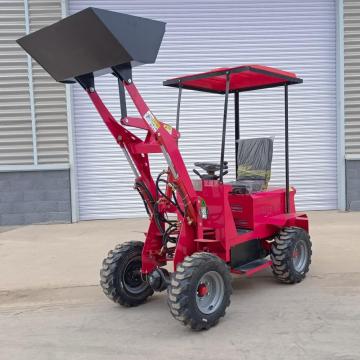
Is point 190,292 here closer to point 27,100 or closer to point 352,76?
point 27,100

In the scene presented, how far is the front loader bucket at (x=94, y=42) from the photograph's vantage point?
3352 millimetres

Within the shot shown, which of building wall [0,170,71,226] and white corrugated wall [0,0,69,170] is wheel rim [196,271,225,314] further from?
white corrugated wall [0,0,69,170]

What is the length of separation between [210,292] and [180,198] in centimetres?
96

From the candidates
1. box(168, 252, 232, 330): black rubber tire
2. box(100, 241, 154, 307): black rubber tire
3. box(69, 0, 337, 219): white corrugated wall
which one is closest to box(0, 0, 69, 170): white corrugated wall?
box(69, 0, 337, 219): white corrugated wall

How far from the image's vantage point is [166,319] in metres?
4.12

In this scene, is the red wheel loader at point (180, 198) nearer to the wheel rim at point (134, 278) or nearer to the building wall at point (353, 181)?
the wheel rim at point (134, 278)

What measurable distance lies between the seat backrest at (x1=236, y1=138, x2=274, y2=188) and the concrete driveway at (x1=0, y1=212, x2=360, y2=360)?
1.25 meters

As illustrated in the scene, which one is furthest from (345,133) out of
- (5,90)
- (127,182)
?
(5,90)

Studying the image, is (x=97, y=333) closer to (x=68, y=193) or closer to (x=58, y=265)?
(x=58, y=265)

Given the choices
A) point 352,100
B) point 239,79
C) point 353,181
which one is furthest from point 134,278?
point 352,100

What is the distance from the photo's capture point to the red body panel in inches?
154

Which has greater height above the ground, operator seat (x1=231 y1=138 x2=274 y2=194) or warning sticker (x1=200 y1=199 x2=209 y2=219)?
operator seat (x1=231 y1=138 x2=274 y2=194)

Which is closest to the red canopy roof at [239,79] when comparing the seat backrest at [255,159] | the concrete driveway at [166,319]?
the seat backrest at [255,159]

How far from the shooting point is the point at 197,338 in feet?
12.0
